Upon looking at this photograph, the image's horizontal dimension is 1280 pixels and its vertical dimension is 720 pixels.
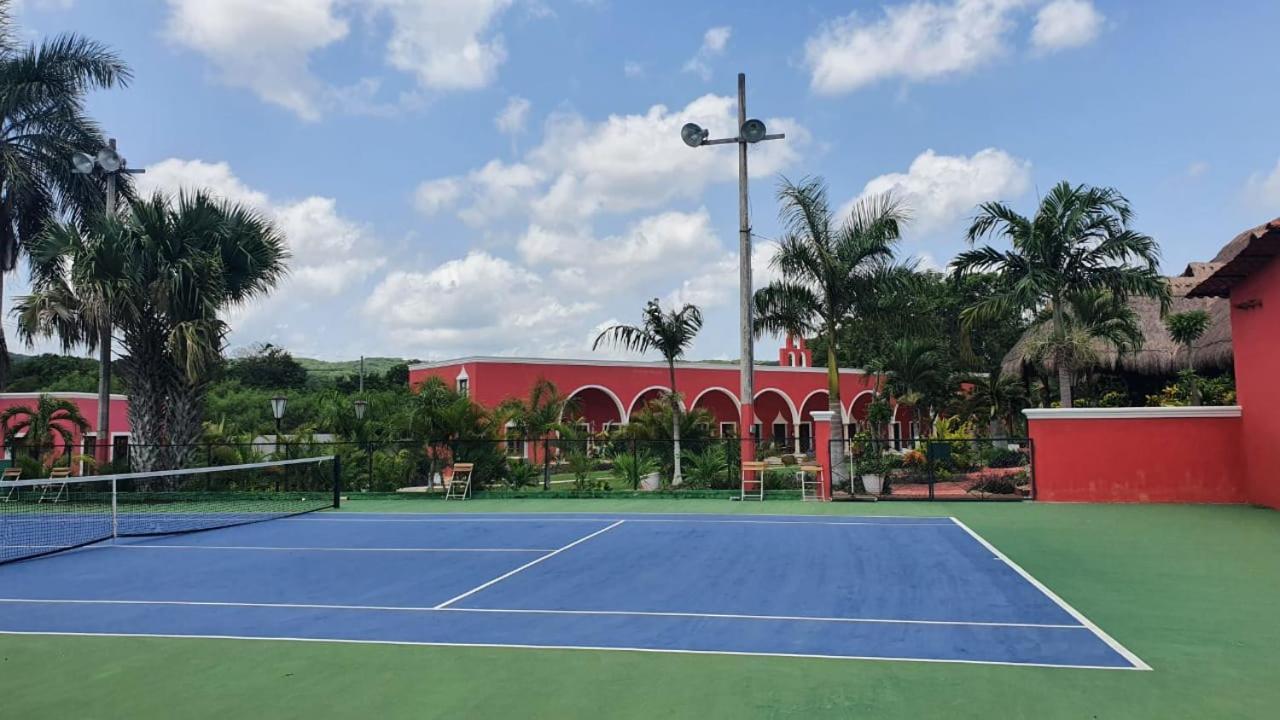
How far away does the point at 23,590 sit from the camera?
9.24 m

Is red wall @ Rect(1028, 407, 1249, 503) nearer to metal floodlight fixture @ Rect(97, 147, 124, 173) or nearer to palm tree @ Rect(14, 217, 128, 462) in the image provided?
palm tree @ Rect(14, 217, 128, 462)

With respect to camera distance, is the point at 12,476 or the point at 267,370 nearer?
the point at 12,476

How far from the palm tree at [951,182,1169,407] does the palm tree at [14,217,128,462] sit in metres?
18.6

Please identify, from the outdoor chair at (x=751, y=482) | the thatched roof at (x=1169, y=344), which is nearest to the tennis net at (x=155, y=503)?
the outdoor chair at (x=751, y=482)

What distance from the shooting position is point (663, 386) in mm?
37812

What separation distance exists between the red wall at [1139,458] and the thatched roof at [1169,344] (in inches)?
328

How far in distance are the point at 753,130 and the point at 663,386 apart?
2069 centimetres

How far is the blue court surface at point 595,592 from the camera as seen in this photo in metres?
6.47

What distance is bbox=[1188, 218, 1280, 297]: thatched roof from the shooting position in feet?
42.5

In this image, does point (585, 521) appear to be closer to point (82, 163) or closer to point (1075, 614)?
point (1075, 614)

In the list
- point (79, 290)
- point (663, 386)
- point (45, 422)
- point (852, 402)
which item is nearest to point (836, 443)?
point (79, 290)

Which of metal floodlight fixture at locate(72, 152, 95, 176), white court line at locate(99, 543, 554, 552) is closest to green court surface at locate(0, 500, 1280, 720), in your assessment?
white court line at locate(99, 543, 554, 552)

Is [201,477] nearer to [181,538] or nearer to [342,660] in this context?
[181,538]

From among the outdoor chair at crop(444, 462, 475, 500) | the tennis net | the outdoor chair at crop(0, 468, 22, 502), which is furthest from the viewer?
the outdoor chair at crop(0, 468, 22, 502)
